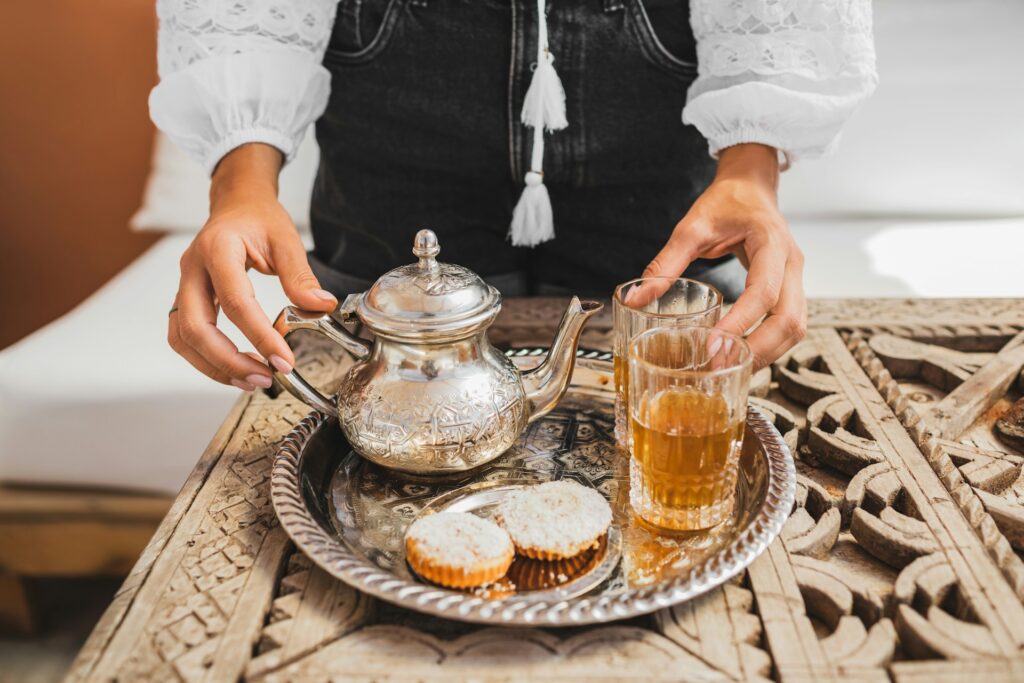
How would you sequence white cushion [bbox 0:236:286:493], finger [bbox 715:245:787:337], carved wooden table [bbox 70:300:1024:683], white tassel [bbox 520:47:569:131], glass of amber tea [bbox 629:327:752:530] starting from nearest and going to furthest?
carved wooden table [bbox 70:300:1024:683], glass of amber tea [bbox 629:327:752:530], finger [bbox 715:245:787:337], white tassel [bbox 520:47:569:131], white cushion [bbox 0:236:286:493]

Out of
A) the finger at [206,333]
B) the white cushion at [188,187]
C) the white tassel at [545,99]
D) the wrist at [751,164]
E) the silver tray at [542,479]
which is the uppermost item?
the white tassel at [545,99]

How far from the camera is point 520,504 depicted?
730 millimetres

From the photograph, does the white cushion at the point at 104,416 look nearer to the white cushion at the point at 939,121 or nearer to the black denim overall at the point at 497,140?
the black denim overall at the point at 497,140

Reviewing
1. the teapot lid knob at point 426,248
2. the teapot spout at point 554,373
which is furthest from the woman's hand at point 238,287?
the teapot spout at point 554,373

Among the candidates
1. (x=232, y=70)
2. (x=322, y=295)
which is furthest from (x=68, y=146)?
(x=322, y=295)

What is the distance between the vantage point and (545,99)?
1.11m

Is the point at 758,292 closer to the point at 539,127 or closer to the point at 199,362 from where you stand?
the point at 539,127

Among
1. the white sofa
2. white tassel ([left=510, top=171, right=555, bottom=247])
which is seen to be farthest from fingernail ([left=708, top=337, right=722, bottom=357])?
the white sofa

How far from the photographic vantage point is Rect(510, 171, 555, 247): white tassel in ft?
3.91

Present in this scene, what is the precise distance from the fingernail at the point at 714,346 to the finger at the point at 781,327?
0.30 ft

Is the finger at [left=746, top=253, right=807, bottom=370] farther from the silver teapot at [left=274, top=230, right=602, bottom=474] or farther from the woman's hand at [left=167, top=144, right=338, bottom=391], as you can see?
the woman's hand at [left=167, top=144, right=338, bottom=391]

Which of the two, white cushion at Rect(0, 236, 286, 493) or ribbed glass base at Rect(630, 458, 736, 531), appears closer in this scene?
ribbed glass base at Rect(630, 458, 736, 531)

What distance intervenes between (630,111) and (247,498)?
720mm

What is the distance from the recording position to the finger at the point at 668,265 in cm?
87
